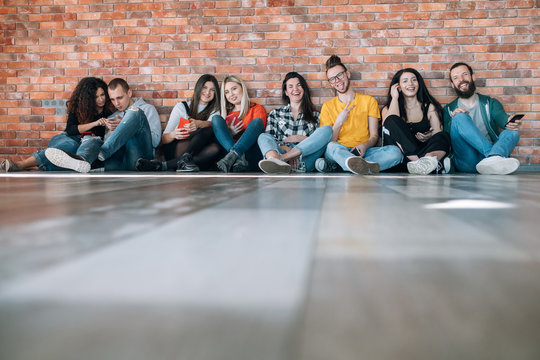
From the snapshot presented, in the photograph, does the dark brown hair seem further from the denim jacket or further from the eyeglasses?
the denim jacket

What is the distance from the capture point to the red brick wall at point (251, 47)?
135 inches

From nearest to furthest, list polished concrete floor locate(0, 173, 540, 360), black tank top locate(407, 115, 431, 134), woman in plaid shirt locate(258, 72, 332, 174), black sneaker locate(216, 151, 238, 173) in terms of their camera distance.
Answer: polished concrete floor locate(0, 173, 540, 360) → black sneaker locate(216, 151, 238, 173) → woman in plaid shirt locate(258, 72, 332, 174) → black tank top locate(407, 115, 431, 134)

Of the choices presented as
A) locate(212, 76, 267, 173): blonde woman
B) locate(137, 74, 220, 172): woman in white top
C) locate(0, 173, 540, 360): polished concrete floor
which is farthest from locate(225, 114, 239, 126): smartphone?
locate(0, 173, 540, 360): polished concrete floor

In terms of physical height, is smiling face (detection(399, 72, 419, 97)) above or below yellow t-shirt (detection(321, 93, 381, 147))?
above

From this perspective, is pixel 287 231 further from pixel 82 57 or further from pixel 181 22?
pixel 82 57

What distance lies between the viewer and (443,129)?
10.5ft

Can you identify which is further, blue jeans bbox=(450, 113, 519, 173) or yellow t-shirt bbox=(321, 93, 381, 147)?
yellow t-shirt bbox=(321, 93, 381, 147)

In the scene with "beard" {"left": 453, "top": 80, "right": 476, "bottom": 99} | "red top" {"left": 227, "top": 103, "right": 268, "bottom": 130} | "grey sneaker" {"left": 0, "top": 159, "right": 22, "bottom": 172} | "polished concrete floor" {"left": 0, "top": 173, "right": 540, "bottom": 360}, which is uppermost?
"beard" {"left": 453, "top": 80, "right": 476, "bottom": 99}

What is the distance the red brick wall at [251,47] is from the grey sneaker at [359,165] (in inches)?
58.6

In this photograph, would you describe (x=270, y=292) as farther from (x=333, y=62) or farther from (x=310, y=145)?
(x=333, y=62)

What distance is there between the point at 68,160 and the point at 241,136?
1280 mm

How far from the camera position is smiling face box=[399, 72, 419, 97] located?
318 centimetres

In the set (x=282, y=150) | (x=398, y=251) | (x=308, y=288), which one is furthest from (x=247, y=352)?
(x=282, y=150)

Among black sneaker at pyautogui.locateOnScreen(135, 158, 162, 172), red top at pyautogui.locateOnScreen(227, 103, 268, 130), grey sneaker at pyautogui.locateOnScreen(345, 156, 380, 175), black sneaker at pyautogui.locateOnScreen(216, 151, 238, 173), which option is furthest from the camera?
red top at pyautogui.locateOnScreen(227, 103, 268, 130)
